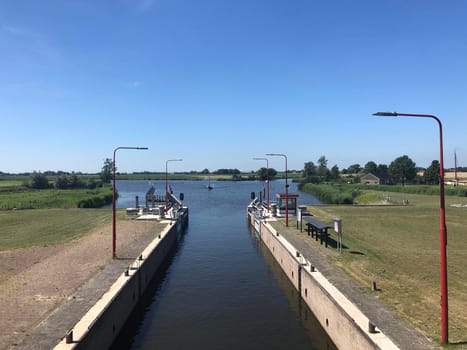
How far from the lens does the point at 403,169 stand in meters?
104

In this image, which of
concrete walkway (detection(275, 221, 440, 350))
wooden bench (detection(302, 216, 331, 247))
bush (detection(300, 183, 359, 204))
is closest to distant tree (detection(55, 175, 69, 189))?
bush (detection(300, 183, 359, 204))

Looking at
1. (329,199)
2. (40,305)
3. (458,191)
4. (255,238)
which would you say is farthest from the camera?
(329,199)

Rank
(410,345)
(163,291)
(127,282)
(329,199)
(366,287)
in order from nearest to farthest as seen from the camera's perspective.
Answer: (410,345) < (366,287) < (127,282) < (163,291) < (329,199)

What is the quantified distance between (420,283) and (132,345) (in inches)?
465

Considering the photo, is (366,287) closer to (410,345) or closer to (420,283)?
(420,283)

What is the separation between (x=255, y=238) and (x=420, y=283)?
2075cm

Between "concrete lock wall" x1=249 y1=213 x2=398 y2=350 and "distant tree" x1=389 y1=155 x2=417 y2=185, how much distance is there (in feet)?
310

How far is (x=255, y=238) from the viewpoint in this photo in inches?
1371

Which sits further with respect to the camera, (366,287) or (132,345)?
(366,287)

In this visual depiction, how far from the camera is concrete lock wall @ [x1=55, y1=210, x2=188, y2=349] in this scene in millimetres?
10484

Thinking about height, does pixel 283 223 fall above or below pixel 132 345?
above

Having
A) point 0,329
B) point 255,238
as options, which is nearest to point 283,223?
point 255,238

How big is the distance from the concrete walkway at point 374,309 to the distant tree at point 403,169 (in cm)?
9486

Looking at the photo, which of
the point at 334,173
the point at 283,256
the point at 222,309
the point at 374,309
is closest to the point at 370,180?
the point at 334,173
